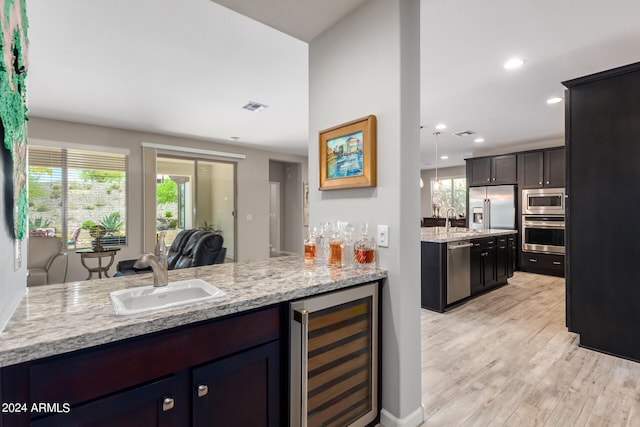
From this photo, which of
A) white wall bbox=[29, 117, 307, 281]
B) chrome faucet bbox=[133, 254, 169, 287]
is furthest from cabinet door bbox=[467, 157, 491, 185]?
chrome faucet bbox=[133, 254, 169, 287]

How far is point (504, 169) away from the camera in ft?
21.1

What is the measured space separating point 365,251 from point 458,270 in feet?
8.53

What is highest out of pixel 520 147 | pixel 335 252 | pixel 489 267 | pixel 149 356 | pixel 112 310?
pixel 520 147

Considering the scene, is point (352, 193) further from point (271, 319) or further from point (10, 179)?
point (10, 179)

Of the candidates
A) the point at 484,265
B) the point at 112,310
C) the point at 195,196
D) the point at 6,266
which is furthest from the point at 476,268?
the point at 195,196

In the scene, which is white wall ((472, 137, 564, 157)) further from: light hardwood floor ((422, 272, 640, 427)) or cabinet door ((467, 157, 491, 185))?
light hardwood floor ((422, 272, 640, 427))

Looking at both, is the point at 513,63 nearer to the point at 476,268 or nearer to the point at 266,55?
the point at 266,55

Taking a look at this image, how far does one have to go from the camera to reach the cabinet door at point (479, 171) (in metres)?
6.70

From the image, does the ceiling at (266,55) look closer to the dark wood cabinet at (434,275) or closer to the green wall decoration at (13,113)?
the green wall decoration at (13,113)

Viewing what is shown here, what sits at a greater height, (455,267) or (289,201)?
(289,201)

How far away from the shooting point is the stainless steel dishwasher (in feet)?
12.3

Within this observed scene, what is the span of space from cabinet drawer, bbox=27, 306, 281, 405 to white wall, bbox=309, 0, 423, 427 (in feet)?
2.57

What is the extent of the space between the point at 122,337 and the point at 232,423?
1.89ft

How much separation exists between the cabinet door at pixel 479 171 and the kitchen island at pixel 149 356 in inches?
250
